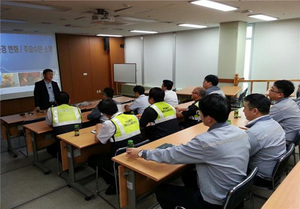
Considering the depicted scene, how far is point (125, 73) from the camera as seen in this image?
930 cm

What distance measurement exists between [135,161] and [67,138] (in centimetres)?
118

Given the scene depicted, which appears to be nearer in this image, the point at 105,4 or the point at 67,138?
the point at 67,138

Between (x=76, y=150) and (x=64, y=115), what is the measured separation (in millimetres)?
605

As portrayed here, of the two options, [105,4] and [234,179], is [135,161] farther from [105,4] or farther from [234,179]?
[105,4]

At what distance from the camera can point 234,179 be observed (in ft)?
5.24

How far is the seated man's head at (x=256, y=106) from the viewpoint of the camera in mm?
2125

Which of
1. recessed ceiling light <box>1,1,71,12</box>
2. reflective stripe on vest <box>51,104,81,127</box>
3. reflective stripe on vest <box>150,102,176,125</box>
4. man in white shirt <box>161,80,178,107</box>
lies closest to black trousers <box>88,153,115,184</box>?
reflective stripe on vest <box>51,104,81,127</box>

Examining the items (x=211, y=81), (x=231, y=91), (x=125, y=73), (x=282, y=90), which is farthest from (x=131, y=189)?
(x=125, y=73)

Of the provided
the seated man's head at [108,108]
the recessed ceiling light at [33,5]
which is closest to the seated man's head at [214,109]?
the seated man's head at [108,108]

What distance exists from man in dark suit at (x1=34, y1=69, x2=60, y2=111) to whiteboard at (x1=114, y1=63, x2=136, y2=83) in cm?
473

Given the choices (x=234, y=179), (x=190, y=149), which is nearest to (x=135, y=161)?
(x=190, y=149)

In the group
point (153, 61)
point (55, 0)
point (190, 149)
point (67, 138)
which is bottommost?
point (67, 138)

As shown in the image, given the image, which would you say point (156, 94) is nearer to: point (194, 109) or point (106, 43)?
point (194, 109)

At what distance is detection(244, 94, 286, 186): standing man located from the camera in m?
1.95
